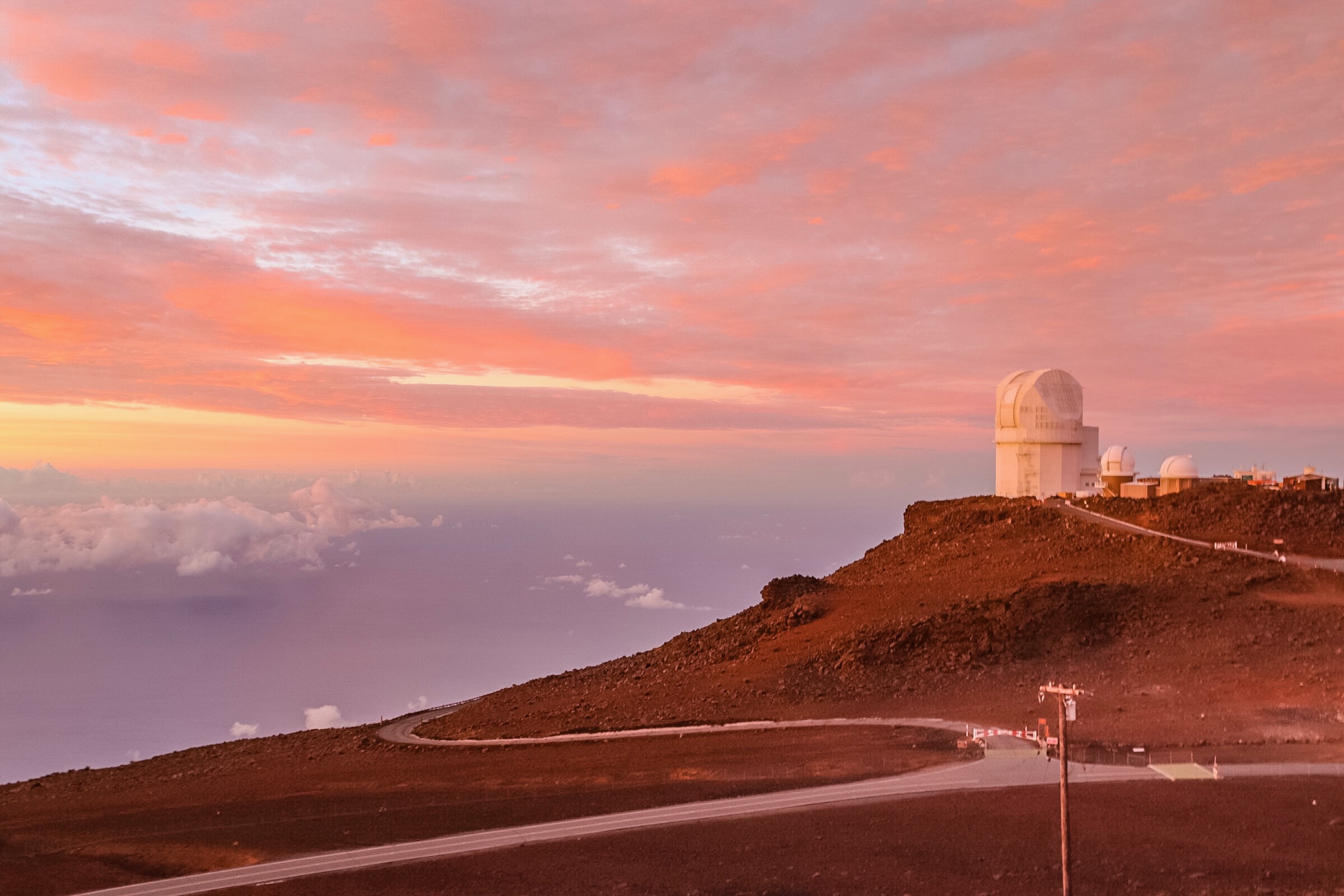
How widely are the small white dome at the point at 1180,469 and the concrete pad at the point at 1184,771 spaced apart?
147 feet

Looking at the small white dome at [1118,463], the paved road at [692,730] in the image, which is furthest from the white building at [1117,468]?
the paved road at [692,730]

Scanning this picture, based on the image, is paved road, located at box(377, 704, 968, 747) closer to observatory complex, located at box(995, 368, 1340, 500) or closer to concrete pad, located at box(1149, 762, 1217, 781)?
concrete pad, located at box(1149, 762, 1217, 781)

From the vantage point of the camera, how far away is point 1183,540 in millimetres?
53125

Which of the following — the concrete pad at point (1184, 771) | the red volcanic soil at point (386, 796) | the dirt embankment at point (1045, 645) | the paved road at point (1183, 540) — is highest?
the paved road at point (1183, 540)

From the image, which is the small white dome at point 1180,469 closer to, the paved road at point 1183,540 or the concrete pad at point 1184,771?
the paved road at point 1183,540

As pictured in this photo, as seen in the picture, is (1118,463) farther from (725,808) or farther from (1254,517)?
(725,808)

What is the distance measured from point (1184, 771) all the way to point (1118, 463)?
48.4 meters

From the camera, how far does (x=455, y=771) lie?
126ft

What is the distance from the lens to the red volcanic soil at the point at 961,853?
2286 cm

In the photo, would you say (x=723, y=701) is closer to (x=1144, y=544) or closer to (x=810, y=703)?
(x=810, y=703)

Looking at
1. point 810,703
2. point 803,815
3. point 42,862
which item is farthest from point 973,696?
point 42,862

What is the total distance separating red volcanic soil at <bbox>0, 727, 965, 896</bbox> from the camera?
30.0 meters

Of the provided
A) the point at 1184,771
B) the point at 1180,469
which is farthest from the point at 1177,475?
the point at 1184,771

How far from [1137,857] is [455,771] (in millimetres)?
26040
